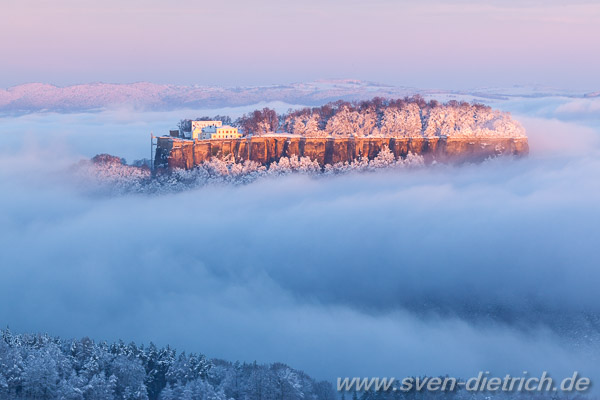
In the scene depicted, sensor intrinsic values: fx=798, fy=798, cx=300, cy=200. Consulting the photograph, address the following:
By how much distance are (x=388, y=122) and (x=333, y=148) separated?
284 inches

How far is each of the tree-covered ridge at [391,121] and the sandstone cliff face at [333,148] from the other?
1.24 m

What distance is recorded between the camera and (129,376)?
3625cm

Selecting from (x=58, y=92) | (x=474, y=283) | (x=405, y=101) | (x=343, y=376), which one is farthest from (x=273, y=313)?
(x=58, y=92)

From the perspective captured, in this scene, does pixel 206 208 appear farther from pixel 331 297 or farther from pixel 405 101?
pixel 405 101

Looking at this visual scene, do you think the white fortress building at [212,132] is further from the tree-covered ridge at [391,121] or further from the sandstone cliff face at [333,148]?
the tree-covered ridge at [391,121]

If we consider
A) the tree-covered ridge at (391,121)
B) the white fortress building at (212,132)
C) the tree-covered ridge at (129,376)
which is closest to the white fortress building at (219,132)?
the white fortress building at (212,132)

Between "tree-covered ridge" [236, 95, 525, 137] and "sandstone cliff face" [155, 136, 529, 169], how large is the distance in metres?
1.24

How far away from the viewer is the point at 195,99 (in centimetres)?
15800

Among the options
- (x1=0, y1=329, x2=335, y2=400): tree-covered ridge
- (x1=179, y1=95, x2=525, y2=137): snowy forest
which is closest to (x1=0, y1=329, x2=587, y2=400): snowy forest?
(x1=0, y1=329, x2=335, y2=400): tree-covered ridge

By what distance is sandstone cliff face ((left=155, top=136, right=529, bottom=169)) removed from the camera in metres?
73.1

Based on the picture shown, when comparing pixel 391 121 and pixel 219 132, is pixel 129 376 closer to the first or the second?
pixel 219 132

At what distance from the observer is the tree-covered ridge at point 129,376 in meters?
34.7

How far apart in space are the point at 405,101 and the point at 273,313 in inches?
1623

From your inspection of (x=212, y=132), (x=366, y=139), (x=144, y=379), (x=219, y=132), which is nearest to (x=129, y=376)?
(x=144, y=379)
